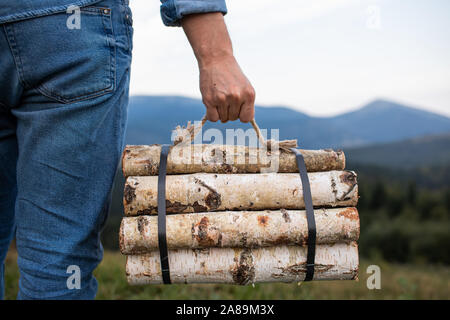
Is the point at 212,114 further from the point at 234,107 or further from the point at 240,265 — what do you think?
the point at 240,265

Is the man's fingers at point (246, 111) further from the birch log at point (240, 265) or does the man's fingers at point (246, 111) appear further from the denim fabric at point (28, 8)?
the denim fabric at point (28, 8)

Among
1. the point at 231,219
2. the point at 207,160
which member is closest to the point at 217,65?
the point at 207,160

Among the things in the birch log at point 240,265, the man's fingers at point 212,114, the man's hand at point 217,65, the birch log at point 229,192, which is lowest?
the birch log at point 240,265

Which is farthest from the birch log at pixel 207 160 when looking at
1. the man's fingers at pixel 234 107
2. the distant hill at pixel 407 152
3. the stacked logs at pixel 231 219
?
the distant hill at pixel 407 152

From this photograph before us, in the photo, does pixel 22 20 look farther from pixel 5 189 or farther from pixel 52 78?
pixel 5 189

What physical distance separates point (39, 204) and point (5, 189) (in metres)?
0.43

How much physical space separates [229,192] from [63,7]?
1094mm

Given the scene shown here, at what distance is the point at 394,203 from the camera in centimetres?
5622

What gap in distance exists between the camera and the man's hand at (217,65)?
1512 mm

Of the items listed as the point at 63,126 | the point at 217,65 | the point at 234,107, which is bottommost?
the point at 63,126

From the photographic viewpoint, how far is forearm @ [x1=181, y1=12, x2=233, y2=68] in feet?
4.95

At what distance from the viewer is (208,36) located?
4.98 ft

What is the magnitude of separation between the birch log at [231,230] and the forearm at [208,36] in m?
0.77

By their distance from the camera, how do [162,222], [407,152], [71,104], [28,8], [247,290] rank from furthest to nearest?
1. [407,152]
2. [247,290]
3. [162,222]
4. [71,104]
5. [28,8]
